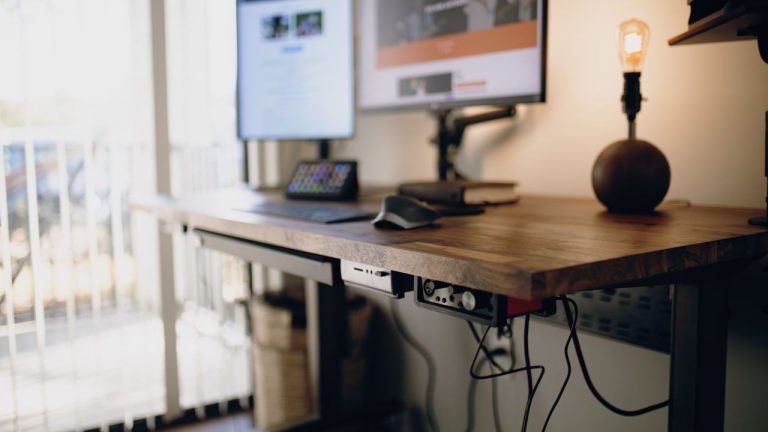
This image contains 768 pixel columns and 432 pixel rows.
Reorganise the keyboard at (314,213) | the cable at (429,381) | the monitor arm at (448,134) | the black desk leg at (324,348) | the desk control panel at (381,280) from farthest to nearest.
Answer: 1. the cable at (429,381)
2. the black desk leg at (324,348)
3. the monitor arm at (448,134)
4. the keyboard at (314,213)
5. the desk control panel at (381,280)

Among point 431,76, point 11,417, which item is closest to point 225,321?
point 11,417

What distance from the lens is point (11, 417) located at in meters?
2.02

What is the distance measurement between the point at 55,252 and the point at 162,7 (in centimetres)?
90

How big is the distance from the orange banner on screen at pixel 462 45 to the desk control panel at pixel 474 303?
0.73 meters

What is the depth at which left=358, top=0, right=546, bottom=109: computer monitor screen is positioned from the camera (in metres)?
1.38

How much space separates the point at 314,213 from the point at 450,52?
578 mm

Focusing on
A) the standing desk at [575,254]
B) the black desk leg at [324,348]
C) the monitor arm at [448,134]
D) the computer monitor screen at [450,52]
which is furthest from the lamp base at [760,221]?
the black desk leg at [324,348]

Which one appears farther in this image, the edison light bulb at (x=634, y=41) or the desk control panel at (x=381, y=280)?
the edison light bulb at (x=634, y=41)

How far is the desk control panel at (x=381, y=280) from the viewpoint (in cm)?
89

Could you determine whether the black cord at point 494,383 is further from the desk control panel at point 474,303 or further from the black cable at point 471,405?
the desk control panel at point 474,303

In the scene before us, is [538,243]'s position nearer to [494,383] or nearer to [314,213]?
[314,213]

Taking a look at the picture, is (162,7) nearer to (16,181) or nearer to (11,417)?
(16,181)

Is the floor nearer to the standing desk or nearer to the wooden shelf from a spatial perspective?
the standing desk

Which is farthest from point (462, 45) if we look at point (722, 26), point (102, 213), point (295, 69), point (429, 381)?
point (102, 213)
